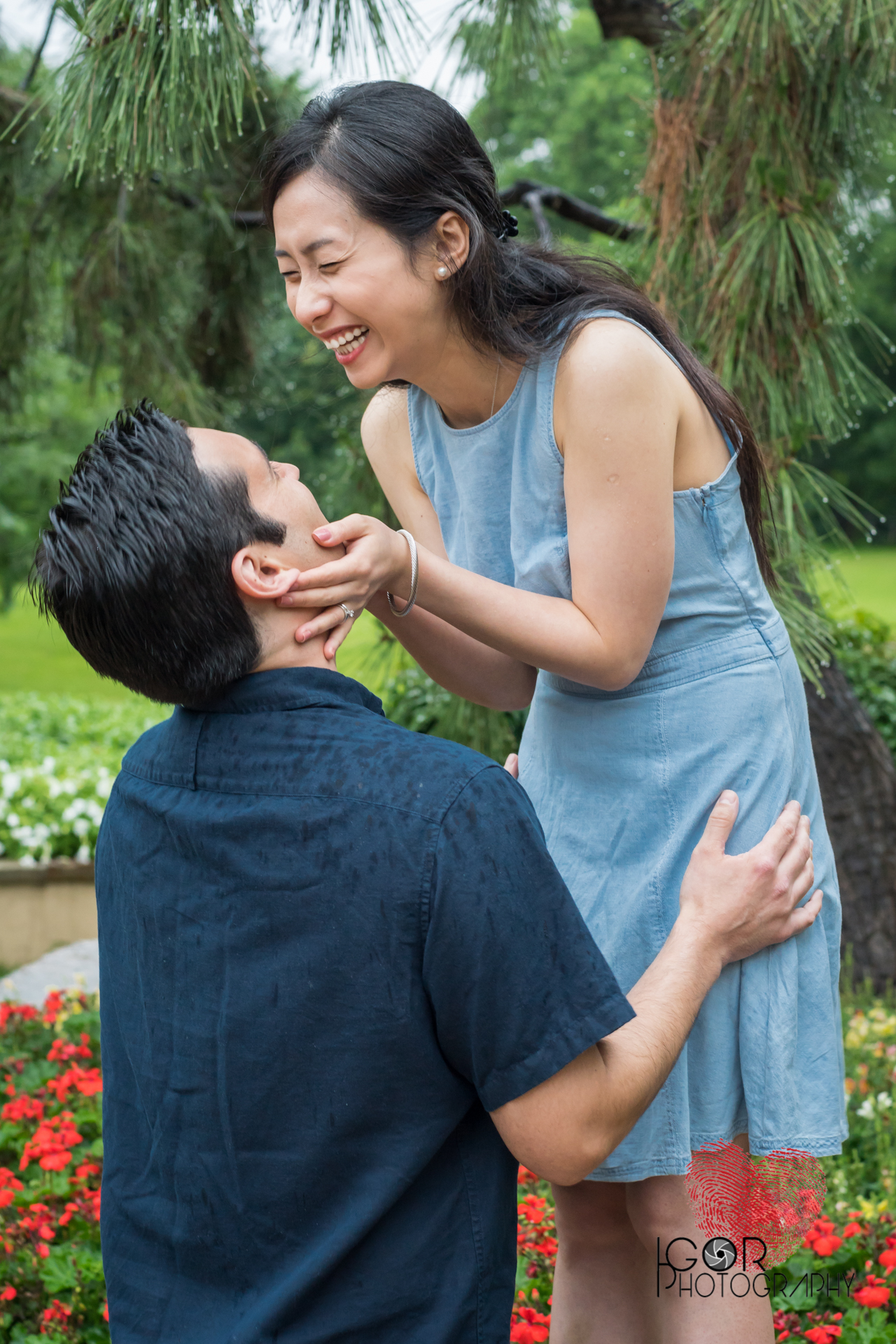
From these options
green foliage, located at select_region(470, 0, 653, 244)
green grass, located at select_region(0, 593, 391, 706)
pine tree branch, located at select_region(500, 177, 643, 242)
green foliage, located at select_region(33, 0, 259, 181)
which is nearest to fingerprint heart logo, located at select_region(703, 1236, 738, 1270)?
green foliage, located at select_region(33, 0, 259, 181)

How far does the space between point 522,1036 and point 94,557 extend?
0.57 m

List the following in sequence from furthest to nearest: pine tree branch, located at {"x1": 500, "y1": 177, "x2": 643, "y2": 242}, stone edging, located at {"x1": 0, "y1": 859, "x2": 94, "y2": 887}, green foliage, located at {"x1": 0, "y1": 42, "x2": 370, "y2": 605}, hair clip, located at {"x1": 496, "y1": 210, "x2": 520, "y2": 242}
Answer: stone edging, located at {"x1": 0, "y1": 859, "x2": 94, "y2": 887}, pine tree branch, located at {"x1": 500, "y1": 177, "x2": 643, "y2": 242}, green foliage, located at {"x1": 0, "y1": 42, "x2": 370, "y2": 605}, hair clip, located at {"x1": 496, "y1": 210, "x2": 520, "y2": 242}

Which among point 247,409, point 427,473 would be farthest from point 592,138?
point 427,473

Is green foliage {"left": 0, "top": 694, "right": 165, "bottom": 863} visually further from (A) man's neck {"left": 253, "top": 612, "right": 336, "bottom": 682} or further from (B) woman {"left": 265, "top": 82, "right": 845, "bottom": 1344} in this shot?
(A) man's neck {"left": 253, "top": 612, "right": 336, "bottom": 682}

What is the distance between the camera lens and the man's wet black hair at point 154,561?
3.63ft

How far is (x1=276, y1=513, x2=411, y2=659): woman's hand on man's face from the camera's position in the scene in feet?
3.82

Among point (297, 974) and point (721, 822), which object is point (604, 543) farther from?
point (297, 974)

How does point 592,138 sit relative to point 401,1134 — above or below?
above

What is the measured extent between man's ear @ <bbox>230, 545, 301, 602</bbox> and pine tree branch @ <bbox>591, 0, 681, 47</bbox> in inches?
101

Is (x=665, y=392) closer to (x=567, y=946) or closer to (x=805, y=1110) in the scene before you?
(x=567, y=946)

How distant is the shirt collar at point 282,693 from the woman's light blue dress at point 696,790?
43 cm

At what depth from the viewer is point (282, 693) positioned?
3.76 ft

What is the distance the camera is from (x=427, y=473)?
68.8 inches

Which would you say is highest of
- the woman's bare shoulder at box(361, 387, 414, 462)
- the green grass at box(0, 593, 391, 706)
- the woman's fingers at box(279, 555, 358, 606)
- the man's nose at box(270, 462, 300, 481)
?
the woman's bare shoulder at box(361, 387, 414, 462)
